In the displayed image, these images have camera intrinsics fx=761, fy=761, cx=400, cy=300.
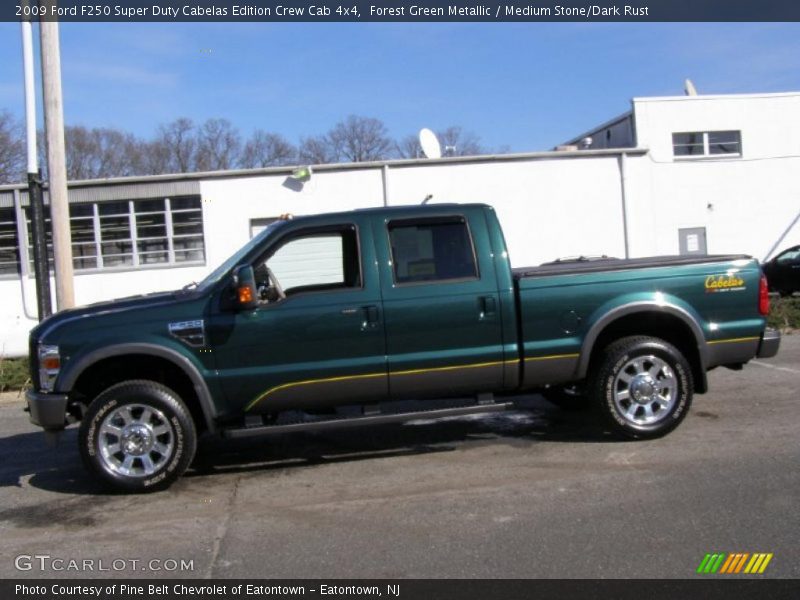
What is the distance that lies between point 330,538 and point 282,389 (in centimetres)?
141

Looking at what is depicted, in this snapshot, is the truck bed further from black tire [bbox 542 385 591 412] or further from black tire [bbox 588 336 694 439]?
black tire [bbox 542 385 591 412]

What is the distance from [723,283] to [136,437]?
4722 millimetres

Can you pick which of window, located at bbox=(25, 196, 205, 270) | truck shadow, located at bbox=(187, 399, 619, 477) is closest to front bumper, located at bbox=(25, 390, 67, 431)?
truck shadow, located at bbox=(187, 399, 619, 477)

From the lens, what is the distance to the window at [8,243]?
18.0 meters

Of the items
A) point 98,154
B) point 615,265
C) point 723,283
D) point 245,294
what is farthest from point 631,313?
point 98,154

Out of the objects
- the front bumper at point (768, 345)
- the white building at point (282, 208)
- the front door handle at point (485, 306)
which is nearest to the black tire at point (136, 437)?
the front door handle at point (485, 306)

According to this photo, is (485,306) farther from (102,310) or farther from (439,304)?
(102,310)

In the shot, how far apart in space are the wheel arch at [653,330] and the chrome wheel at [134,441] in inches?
128

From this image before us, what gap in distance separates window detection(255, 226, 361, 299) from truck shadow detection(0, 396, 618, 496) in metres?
1.44

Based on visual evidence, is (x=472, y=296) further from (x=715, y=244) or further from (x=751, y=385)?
(x=715, y=244)

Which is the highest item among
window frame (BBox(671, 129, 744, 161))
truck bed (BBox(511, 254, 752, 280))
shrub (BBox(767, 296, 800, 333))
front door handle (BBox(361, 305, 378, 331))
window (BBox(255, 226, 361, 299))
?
window frame (BBox(671, 129, 744, 161))

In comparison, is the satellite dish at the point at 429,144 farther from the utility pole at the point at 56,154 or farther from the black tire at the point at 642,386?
the black tire at the point at 642,386
